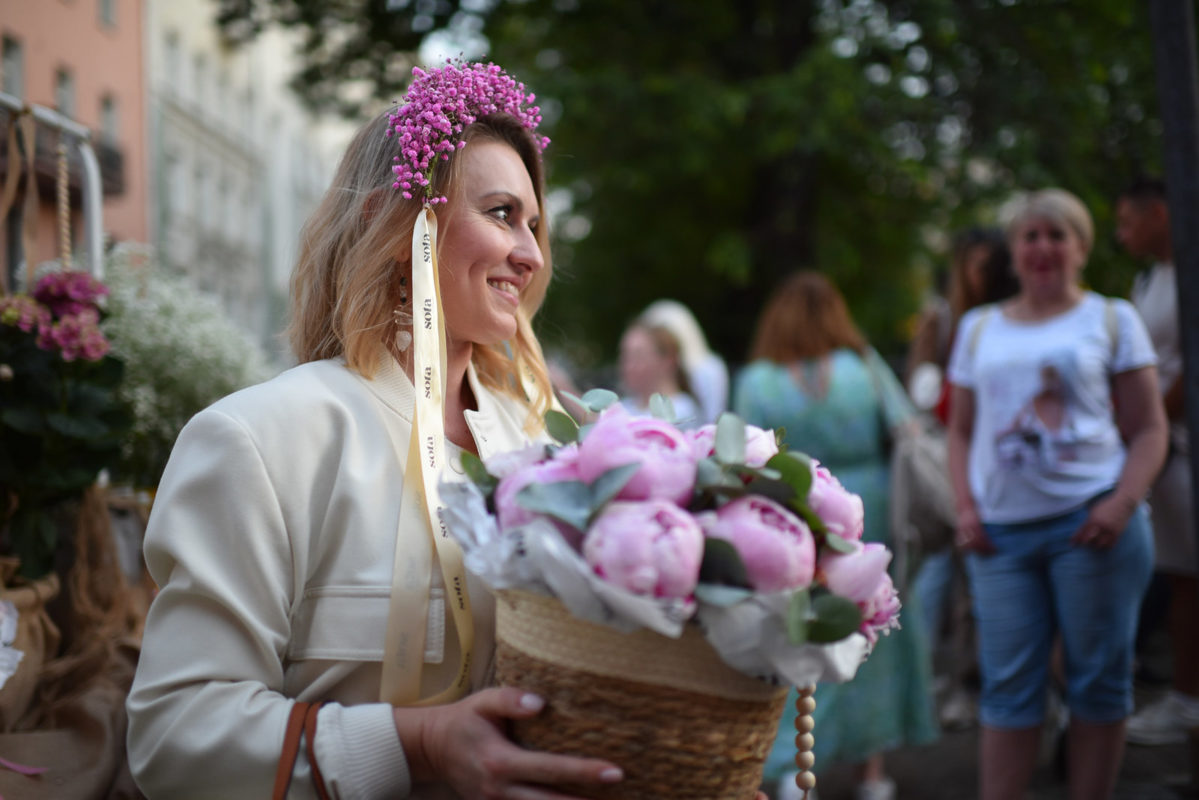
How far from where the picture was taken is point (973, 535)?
3.49 m

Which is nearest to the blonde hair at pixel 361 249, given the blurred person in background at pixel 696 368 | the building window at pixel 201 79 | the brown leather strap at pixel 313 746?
the brown leather strap at pixel 313 746

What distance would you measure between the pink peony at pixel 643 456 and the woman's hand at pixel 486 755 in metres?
0.32

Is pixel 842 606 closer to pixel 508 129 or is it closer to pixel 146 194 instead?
pixel 508 129

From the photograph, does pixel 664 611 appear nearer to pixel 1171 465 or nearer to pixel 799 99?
pixel 1171 465

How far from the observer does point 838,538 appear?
1.29 metres

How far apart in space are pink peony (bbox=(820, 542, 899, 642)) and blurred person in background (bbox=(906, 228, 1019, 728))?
3572 mm

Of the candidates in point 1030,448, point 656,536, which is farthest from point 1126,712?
point 656,536

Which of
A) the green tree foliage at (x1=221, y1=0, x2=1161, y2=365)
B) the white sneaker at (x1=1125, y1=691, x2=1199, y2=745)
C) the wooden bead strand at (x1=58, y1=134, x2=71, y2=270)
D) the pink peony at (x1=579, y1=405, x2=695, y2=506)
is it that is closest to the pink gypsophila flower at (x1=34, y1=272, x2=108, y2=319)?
the wooden bead strand at (x1=58, y1=134, x2=71, y2=270)

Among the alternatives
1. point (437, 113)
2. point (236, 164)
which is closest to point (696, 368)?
point (437, 113)

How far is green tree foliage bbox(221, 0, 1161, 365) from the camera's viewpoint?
Result: 9.05 metres

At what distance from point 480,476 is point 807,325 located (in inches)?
132

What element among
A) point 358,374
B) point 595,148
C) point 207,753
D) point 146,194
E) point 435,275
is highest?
point 595,148

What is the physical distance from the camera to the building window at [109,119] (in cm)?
450

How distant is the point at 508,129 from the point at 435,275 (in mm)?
399
